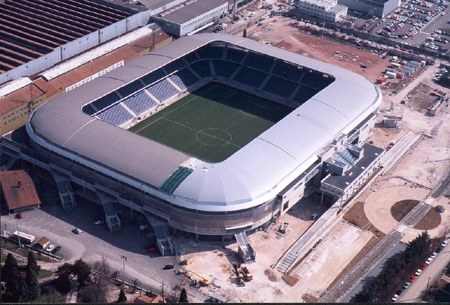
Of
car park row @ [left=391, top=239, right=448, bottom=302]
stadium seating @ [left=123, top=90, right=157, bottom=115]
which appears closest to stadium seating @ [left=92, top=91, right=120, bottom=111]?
stadium seating @ [left=123, top=90, right=157, bottom=115]

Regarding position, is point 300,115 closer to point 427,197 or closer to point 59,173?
point 427,197

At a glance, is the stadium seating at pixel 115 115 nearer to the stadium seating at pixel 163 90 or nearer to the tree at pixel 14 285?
the stadium seating at pixel 163 90

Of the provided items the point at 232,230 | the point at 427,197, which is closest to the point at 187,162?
the point at 232,230

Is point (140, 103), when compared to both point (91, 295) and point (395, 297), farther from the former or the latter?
point (395, 297)

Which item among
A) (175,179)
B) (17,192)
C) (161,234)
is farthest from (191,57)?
(161,234)

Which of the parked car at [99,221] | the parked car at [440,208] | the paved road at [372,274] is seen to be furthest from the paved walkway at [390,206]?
the parked car at [99,221]

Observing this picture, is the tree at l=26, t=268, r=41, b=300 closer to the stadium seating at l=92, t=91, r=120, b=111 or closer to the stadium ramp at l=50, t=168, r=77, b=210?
the stadium ramp at l=50, t=168, r=77, b=210
